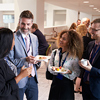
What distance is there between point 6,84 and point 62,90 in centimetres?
72

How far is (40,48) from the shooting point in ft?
13.0

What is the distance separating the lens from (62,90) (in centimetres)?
167

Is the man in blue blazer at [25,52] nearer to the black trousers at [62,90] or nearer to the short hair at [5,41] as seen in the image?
the black trousers at [62,90]

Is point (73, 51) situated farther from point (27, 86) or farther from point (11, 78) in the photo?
point (11, 78)

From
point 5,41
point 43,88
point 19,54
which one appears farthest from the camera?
point 43,88

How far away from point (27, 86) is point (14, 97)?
0.49m

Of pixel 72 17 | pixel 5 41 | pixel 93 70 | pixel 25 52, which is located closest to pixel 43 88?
pixel 25 52

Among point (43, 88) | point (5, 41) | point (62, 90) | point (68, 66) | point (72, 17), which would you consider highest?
point (72, 17)

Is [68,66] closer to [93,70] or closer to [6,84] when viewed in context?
[93,70]

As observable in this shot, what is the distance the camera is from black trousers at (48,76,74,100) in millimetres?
1669

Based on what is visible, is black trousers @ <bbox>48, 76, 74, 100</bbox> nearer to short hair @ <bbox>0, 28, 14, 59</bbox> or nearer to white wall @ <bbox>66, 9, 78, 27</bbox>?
short hair @ <bbox>0, 28, 14, 59</bbox>

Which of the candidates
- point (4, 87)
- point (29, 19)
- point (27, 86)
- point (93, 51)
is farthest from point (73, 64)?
point (4, 87)

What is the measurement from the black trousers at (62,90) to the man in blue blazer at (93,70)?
0.16m

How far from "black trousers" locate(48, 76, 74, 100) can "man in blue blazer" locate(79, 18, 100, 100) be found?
158mm
